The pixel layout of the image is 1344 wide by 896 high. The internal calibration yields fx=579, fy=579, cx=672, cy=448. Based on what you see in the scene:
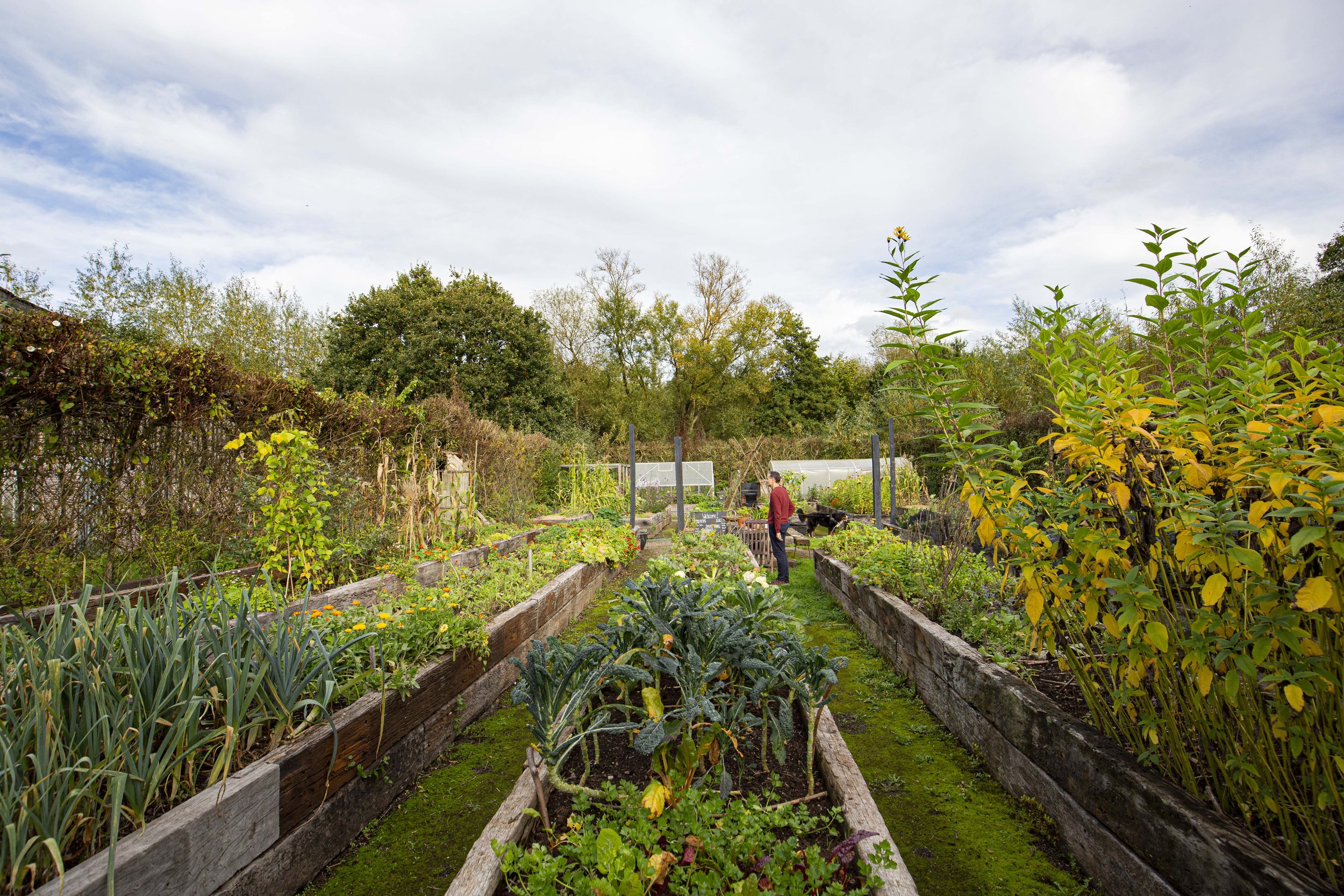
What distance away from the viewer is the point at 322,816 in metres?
2.03

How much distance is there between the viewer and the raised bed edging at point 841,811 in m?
1.45

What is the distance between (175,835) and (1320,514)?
105 inches

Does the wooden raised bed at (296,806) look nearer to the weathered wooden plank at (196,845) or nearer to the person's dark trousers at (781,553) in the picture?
the weathered wooden plank at (196,845)

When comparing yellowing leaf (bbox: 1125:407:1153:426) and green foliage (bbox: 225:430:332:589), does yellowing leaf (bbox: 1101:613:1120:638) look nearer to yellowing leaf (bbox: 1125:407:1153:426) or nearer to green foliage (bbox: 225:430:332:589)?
yellowing leaf (bbox: 1125:407:1153:426)

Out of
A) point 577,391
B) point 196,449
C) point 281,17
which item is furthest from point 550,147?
point 577,391

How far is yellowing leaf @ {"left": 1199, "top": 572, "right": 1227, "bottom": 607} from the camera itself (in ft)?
4.10

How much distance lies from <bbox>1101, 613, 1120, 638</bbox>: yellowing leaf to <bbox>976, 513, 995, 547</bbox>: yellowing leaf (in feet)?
1.28

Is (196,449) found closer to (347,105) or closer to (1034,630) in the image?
(347,105)

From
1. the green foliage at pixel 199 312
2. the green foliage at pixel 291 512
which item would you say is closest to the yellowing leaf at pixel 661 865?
the green foliage at pixel 291 512

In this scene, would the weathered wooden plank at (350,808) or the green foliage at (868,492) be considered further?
the green foliage at (868,492)

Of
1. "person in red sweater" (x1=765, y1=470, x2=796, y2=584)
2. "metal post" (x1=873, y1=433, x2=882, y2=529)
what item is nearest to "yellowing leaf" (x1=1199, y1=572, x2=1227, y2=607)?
"person in red sweater" (x1=765, y1=470, x2=796, y2=584)

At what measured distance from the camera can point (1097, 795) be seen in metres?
1.90

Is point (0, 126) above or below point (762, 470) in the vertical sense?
above

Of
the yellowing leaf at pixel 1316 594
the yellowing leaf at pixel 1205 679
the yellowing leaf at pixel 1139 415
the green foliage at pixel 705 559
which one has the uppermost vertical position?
the yellowing leaf at pixel 1139 415
